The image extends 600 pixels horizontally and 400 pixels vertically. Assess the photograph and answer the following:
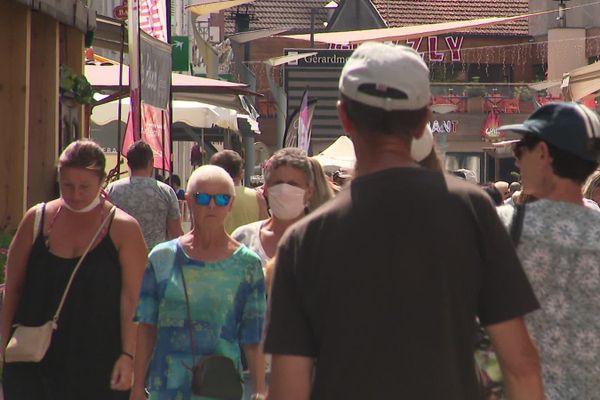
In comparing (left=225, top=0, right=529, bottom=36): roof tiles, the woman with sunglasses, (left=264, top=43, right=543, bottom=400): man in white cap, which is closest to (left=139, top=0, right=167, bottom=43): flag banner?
Answer: the woman with sunglasses

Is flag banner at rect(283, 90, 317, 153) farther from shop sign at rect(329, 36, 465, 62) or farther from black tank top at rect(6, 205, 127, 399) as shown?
shop sign at rect(329, 36, 465, 62)

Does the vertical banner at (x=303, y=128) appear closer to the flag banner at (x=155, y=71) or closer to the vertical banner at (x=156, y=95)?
the vertical banner at (x=156, y=95)

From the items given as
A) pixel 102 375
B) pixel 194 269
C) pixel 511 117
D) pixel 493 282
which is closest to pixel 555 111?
pixel 493 282

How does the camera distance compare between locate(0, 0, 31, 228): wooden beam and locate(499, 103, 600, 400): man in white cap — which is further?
locate(0, 0, 31, 228): wooden beam

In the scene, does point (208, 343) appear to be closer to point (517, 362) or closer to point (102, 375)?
point (102, 375)

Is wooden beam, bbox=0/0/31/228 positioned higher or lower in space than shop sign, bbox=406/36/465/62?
lower

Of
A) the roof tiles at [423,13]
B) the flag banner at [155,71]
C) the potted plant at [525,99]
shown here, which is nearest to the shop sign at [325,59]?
the potted plant at [525,99]

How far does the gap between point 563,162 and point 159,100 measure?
8012 millimetres

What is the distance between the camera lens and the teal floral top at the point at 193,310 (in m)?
6.14

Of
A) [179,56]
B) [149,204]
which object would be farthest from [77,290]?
[179,56]

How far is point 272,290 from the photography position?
352 centimetres

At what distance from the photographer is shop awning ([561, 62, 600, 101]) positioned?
1606 cm

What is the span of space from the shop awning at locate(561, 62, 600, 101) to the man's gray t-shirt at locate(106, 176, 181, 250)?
661 cm

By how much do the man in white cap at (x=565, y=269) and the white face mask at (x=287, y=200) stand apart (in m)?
2.98
